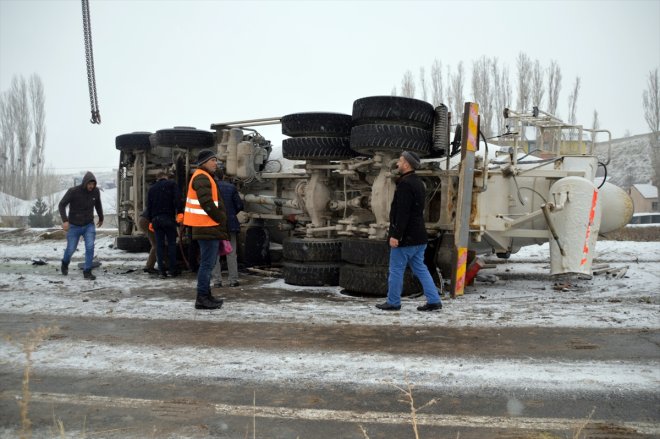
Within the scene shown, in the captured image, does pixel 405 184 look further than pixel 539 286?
No

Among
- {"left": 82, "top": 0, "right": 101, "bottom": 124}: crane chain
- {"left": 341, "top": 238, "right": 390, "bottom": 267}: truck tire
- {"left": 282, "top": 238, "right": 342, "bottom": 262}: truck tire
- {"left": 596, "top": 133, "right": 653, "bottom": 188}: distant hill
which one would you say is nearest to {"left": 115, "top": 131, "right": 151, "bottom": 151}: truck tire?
{"left": 82, "top": 0, "right": 101, "bottom": 124}: crane chain

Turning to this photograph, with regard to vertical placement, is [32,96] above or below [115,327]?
above

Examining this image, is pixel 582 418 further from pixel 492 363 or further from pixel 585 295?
pixel 585 295

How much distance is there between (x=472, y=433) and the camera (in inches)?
115

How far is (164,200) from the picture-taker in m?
8.75

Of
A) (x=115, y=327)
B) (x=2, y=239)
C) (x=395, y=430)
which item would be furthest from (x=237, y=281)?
(x=2, y=239)

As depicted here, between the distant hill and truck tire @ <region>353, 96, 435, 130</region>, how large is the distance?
57659mm

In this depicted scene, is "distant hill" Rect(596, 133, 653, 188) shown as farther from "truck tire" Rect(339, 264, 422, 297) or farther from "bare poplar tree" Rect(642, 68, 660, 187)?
"truck tire" Rect(339, 264, 422, 297)

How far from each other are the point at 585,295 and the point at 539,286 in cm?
90

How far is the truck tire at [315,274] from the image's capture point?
7.77 metres

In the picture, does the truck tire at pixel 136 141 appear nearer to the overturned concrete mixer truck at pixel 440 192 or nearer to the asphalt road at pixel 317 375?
the overturned concrete mixer truck at pixel 440 192

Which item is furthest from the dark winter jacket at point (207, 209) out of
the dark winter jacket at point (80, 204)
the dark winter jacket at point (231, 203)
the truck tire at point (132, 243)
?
the truck tire at point (132, 243)

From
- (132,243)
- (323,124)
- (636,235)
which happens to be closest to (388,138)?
(323,124)

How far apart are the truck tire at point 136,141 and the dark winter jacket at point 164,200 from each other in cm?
261
